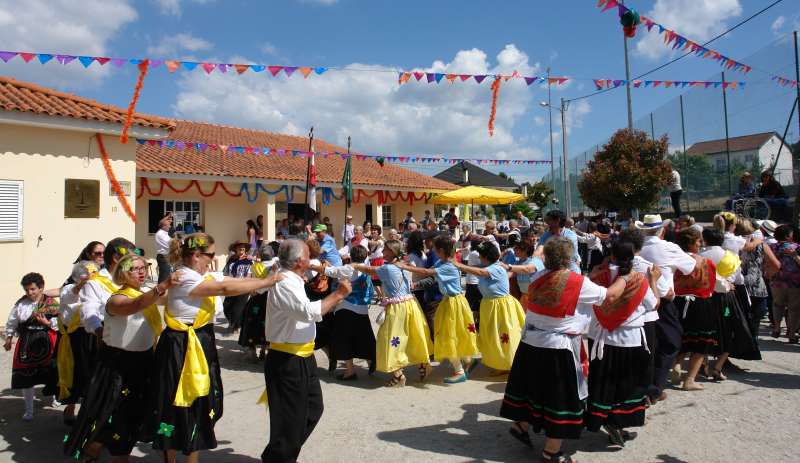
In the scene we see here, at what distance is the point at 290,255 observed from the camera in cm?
335

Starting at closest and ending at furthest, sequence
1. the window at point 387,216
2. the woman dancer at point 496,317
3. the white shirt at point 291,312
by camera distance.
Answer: the white shirt at point 291,312 → the woman dancer at point 496,317 → the window at point 387,216

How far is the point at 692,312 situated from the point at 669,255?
3.36 feet

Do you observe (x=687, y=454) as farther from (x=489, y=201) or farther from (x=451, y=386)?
(x=489, y=201)

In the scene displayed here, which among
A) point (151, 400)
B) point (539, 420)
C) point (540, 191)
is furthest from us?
point (540, 191)

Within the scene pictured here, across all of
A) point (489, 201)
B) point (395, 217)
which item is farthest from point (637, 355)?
point (395, 217)

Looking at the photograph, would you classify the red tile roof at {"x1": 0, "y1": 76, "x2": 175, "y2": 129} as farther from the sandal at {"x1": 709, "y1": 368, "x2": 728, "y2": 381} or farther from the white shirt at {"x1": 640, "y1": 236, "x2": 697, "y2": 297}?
the sandal at {"x1": 709, "y1": 368, "x2": 728, "y2": 381}

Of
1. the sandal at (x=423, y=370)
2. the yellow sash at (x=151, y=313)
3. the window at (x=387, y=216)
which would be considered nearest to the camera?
the yellow sash at (x=151, y=313)

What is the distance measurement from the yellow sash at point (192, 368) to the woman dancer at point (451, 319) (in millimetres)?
2692

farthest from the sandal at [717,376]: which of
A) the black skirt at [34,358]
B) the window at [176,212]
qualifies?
the window at [176,212]

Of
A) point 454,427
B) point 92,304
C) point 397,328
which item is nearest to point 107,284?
point 92,304

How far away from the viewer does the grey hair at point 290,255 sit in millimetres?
3355

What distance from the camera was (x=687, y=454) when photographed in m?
3.89

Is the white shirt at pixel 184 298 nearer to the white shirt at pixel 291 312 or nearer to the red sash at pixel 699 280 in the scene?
the white shirt at pixel 291 312

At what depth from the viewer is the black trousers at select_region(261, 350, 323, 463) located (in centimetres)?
334
